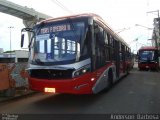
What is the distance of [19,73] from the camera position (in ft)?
49.1

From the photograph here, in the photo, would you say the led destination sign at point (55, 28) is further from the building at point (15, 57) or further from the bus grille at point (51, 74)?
the building at point (15, 57)

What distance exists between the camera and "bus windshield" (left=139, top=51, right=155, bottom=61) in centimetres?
4075

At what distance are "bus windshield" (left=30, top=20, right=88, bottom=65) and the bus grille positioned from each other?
0.98ft

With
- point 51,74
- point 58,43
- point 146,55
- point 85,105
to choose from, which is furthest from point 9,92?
point 146,55

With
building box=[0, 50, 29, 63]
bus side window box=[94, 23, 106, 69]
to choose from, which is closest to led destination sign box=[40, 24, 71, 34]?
bus side window box=[94, 23, 106, 69]

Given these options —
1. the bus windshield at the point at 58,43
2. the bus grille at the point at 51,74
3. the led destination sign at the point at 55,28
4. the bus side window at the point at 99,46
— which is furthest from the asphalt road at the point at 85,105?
the led destination sign at the point at 55,28

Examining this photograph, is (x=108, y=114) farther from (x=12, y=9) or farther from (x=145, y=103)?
(x=12, y=9)

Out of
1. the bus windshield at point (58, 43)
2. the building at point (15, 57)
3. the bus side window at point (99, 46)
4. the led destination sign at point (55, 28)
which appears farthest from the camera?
the building at point (15, 57)

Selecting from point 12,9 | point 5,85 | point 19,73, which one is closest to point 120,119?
point 5,85

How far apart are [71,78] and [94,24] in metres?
2.55

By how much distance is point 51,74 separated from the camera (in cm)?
1127

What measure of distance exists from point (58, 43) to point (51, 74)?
1210 millimetres

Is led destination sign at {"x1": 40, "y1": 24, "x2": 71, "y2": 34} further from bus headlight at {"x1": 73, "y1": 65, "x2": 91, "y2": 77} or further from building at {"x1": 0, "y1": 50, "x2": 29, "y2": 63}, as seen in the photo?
building at {"x1": 0, "y1": 50, "x2": 29, "y2": 63}

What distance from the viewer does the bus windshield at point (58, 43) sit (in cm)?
1130
